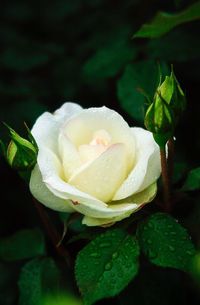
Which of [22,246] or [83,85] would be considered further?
[83,85]

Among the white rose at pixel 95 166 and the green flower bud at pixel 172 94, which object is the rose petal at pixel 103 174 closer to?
the white rose at pixel 95 166

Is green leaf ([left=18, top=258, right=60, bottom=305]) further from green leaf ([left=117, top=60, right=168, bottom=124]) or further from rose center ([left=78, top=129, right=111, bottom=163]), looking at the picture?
green leaf ([left=117, top=60, right=168, bottom=124])

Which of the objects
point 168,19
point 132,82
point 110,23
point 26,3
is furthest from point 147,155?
point 26,3

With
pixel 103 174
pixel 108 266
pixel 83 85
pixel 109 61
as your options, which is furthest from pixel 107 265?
pixel 83 85

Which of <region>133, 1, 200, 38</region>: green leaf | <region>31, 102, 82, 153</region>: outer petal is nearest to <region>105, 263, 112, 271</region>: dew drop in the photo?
<region>31, 102, 82, 153</region>: outer petal

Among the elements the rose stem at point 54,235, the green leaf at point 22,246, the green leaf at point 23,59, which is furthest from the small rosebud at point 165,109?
the green leaf at point 23,59

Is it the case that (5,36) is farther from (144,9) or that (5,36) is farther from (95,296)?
(95,296)

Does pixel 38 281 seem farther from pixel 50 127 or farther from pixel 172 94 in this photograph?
pixel 172 94

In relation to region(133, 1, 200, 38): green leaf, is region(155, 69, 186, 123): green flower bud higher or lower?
lower
